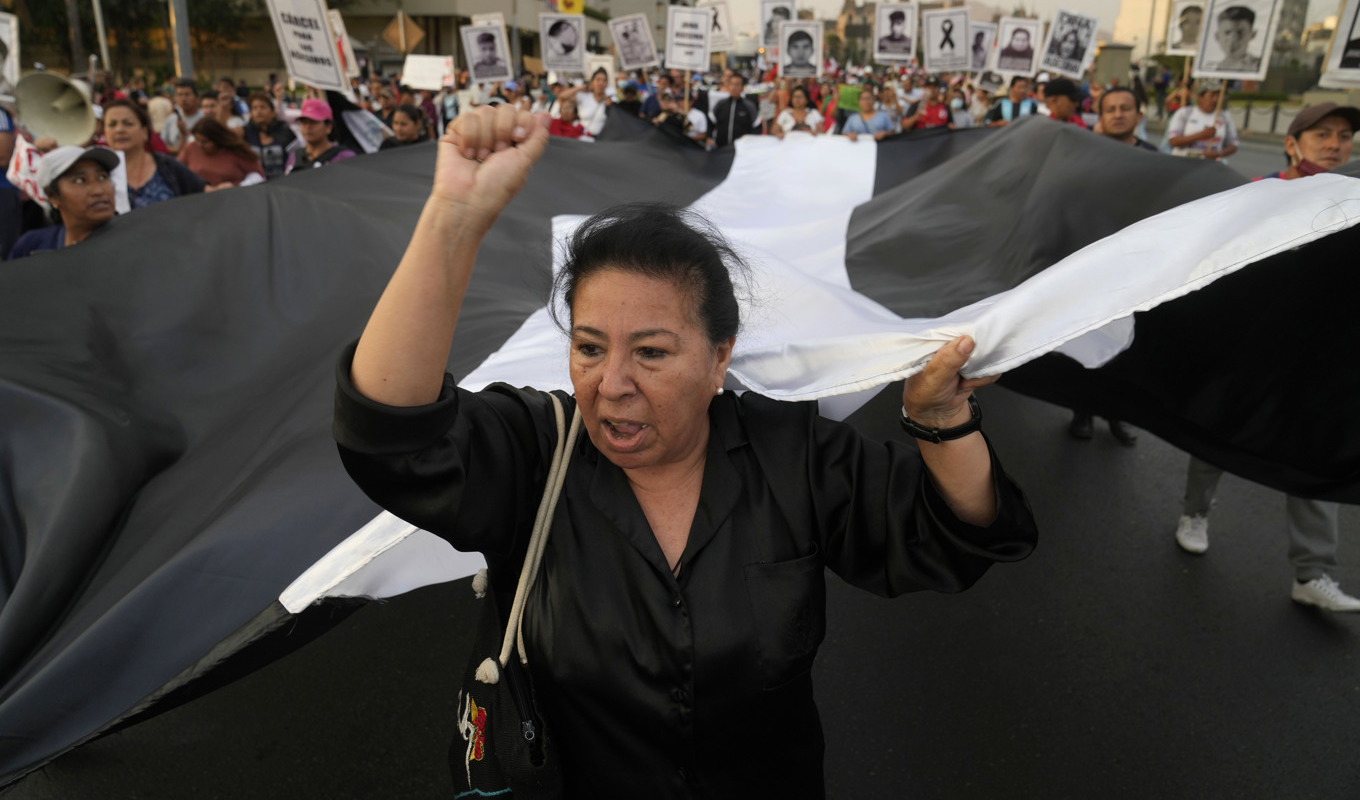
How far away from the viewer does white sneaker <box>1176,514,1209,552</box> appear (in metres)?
4.08

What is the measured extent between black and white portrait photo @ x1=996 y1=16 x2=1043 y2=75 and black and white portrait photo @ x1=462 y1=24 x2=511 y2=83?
232 inches

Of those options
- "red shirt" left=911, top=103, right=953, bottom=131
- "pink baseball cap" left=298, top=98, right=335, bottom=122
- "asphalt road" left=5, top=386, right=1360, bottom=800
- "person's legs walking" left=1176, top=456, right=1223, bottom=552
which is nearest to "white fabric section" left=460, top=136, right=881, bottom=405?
"asphalt road" left=5, top=386, right=1360, bottom=800

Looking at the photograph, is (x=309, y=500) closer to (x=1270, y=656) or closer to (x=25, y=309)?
(x=25, y=309)

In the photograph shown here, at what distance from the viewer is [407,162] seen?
181 inches

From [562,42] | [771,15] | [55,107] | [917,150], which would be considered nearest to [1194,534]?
[917,150]

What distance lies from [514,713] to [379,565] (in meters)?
0.70

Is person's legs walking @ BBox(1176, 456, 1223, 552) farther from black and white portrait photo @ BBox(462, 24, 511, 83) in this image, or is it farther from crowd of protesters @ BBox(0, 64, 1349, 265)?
black and white portrait photo @ BBox(462, 24, 511, 83)

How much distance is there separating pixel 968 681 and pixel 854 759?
0.63m

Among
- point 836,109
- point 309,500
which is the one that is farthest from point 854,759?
point 836,109

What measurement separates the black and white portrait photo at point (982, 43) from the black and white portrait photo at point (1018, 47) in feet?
3.11

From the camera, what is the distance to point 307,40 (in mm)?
5664

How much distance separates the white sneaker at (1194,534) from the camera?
4078 mm

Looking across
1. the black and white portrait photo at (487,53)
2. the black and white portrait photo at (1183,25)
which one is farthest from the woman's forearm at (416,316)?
the black and white portrait photo at (487,53)

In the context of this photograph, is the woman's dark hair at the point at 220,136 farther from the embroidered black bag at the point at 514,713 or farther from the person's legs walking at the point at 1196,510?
the person's legs walking at the point at 1196,510
